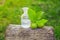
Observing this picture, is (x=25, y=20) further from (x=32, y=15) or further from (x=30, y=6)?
(x=30, y=6)

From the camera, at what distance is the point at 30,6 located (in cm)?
379

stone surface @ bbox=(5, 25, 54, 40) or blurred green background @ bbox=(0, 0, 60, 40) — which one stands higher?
blurred green background @ bbox=(0, 0, 60, 40)

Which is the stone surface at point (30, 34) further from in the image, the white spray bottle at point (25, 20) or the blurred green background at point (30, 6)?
the blurred green background at point (30, 6)

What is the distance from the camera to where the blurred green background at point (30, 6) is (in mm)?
3400

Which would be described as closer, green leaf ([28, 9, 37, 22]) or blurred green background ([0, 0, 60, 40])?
green leaf ([28, 9, 37, 22])

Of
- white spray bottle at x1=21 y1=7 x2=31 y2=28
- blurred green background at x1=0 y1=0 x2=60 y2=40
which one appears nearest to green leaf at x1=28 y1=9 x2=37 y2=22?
white spray bottle at x1=21 y1=7 x2=31 y2=28

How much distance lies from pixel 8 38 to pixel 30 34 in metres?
0.25

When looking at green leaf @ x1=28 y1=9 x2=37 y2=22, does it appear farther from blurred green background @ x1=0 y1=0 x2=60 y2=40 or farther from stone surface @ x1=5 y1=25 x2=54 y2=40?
blurred green background @ x1=0 y1=0 x2=60 y2=40

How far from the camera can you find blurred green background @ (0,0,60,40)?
3400 millimetres

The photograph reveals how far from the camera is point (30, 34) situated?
2633 millimetres

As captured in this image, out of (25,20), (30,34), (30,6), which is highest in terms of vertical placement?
(30,6)

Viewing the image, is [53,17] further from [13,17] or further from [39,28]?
[39,28]

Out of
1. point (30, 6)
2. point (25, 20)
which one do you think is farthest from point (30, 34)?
point (30, 6)

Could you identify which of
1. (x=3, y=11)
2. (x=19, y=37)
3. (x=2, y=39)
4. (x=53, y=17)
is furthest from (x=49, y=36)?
(x=3, y=11)
